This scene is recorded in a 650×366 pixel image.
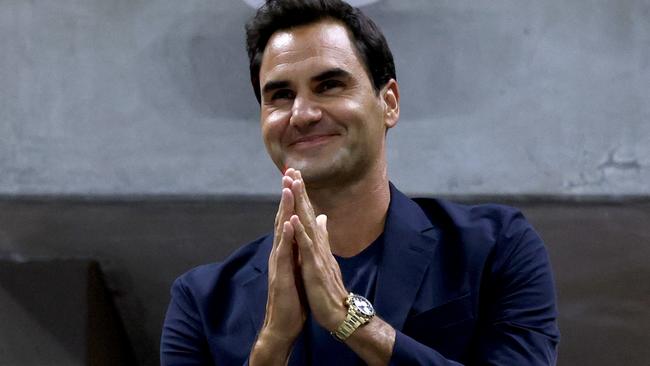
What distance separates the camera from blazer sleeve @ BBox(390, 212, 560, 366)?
1295mm

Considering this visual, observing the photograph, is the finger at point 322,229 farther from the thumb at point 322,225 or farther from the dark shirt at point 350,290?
the dark shirt at point 350,290

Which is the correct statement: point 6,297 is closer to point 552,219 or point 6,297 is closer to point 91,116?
point 91,116

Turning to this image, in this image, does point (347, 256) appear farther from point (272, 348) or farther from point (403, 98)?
point (403, 98)

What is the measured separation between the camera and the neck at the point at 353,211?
140 centimetres

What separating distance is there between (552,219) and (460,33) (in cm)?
45

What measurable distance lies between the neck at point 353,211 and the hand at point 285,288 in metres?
0.16

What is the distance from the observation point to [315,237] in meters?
1.22

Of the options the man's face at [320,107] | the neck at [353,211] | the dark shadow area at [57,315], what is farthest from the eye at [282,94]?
the dark shadow area at [57,315]

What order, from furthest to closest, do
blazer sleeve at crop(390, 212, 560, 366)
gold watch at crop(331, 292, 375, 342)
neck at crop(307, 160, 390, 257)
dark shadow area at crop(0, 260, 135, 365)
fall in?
1. dark shadow area at crop(0, 260, 135, 365)
2. neck at crop(307, 160, 390, 257)
3. blazer sleeve at crop(390, 212, 560, 366)
4. gold watch at crop(331, 292, 375, 342)

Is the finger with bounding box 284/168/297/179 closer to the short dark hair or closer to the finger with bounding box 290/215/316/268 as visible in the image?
the finger with bounding box 290/215/316/268

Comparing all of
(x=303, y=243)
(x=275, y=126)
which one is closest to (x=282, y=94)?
(x=275, y=126)

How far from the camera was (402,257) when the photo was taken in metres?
1.37

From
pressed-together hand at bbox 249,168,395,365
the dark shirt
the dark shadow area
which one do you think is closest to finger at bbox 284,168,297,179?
pressed-together hand at bbox 249,168,395,365

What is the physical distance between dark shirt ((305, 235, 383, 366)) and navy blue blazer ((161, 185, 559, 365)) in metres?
0.02
